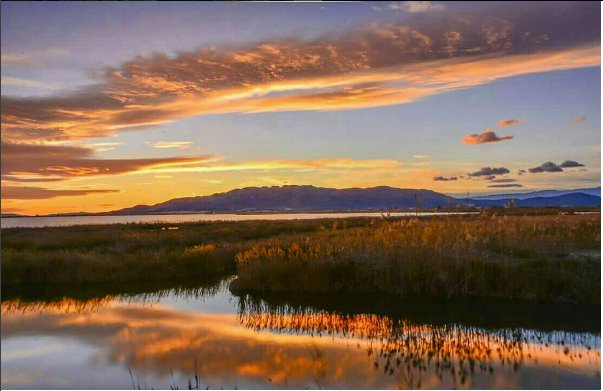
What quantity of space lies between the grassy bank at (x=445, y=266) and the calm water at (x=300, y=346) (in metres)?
0.93

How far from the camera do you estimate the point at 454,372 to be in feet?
26.3

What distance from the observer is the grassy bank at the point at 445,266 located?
12703mm

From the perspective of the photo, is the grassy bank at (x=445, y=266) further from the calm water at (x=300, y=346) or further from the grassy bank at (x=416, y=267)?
the calm water at (x=300, y=346)

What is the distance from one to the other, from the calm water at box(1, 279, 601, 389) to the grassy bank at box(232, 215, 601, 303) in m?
0.93

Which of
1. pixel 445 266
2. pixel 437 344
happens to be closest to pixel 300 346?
pixel 437 344

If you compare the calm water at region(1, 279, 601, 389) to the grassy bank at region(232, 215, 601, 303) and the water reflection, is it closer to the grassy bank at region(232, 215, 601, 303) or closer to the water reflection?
the water reflection

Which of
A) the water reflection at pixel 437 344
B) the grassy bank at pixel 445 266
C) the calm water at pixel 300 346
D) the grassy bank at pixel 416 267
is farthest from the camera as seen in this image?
the grassy bank at pixel 416 267

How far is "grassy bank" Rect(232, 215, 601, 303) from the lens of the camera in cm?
1270

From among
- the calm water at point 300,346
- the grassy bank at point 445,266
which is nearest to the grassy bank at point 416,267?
the grassy bank at point 445,266

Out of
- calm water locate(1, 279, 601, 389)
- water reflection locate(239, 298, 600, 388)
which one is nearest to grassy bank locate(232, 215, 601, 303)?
calm water locate(1, 279, 601, 389)

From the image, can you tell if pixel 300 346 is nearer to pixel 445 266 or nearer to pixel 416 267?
pixel 416 267

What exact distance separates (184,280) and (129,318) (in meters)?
6.12

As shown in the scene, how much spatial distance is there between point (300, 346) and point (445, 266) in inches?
228

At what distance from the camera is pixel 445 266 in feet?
44.6
